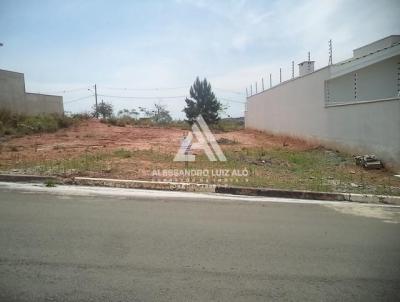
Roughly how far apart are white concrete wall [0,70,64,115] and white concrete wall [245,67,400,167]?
58.6ft

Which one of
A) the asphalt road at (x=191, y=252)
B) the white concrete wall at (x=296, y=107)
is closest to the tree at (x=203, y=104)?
the white concrete wall at (x=296, y=107)

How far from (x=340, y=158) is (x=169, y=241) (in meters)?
10.9

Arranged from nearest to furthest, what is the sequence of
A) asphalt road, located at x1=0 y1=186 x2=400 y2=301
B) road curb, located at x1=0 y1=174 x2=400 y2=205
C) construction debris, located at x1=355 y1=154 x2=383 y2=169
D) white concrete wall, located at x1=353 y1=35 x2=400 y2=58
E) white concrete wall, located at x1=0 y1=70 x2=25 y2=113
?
1. asphalt road, located at x1=0 y1=186 x2=400 y2=301
2. road curb, located at x1=0 y1=174 x2=400 y2=205
3. construction debris, located at x1=355 y1=154 x2=383 y2=169
4. white concrete wall, located at x1=353 y1=35 x2=400 y2=58
5. white concrete wall, located at x1=0 y1=70 x2=25 y2=113

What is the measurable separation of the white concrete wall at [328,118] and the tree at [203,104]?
8812mm

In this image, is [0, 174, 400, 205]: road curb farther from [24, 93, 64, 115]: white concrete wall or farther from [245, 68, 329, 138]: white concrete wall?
[24, 93, 64, 115]: white concrete wall

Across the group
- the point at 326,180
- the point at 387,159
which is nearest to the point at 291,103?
the point at 387,159

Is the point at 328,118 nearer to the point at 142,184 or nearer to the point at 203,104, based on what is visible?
the point at 142,184

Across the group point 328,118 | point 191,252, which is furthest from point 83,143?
point 191,252

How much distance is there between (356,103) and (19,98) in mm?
21686

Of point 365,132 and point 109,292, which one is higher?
point 365,132

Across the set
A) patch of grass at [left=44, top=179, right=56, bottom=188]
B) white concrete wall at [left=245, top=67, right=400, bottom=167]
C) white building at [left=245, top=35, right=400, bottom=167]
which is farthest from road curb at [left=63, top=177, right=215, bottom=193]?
white building at [left=245, top=35, right=400, bottom=167]

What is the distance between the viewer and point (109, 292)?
124 inches

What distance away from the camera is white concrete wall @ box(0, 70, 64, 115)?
2255cm

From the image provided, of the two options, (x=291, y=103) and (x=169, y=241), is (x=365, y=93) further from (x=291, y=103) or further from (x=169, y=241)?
(x=169, y=241)
